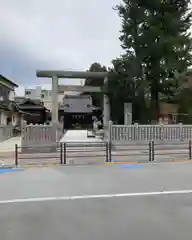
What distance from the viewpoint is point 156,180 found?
9.27 meters

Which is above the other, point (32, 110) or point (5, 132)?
point (32, 110)

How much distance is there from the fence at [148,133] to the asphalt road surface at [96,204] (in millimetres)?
8437

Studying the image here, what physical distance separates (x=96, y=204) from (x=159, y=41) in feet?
58.5

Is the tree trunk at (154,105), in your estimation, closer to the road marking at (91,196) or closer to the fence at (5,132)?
the fence at (5,132)

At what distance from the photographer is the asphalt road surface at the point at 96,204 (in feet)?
15.8

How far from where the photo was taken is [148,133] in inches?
790

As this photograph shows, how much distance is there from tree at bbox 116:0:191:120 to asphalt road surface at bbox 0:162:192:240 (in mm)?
12975

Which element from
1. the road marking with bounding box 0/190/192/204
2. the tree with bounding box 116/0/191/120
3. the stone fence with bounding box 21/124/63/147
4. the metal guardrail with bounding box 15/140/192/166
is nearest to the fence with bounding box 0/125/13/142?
the stone fence with bounding box 21/124/63/147

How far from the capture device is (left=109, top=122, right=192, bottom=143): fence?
19.5 meters

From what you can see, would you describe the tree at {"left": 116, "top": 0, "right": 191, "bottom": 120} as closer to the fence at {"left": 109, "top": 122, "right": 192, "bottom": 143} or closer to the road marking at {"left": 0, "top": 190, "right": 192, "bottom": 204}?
the fence at {"left": 109, "top": 122, "right": 192, "bottom": 143}

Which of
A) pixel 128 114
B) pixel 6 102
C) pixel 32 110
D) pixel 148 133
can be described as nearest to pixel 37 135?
pixel 148 133

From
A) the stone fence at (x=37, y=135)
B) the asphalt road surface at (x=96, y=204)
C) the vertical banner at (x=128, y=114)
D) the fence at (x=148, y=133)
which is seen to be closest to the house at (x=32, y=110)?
the vertical banner at (x=128, y=114)

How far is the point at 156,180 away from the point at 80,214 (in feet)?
13.2

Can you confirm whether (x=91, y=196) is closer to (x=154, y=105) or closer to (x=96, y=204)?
(x=96, y=204)
